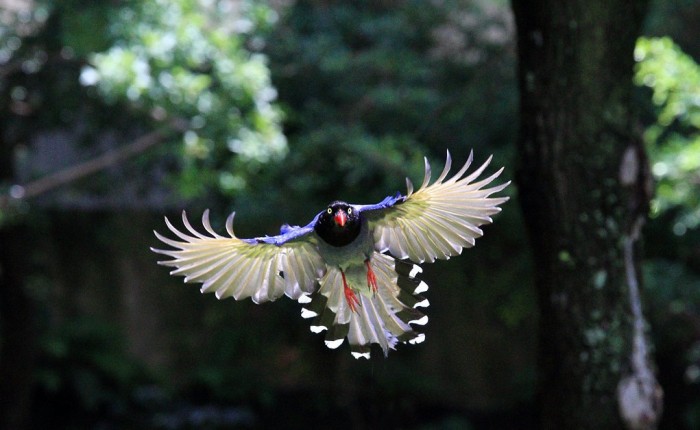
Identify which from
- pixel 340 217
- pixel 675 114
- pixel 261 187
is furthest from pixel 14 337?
pixel 340 217

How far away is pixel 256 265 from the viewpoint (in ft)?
8.27

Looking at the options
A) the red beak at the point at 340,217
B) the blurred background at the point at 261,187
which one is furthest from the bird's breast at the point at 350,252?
the blurred background at the point at 261,187

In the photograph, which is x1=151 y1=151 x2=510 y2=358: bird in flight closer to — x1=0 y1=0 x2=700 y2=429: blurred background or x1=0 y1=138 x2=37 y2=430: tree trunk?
x1=0 y1=0 x2=700 y2=429: blurred background

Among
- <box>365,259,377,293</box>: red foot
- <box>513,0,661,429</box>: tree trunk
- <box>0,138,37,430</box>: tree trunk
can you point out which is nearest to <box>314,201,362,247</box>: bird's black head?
<box>365,259,377,293</box>: red foot

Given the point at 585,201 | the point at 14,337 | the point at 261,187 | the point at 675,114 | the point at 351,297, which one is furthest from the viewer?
the point at 14,337

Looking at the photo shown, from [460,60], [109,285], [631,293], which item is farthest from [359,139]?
[109,285]

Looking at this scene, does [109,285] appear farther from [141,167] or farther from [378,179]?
[378,179]

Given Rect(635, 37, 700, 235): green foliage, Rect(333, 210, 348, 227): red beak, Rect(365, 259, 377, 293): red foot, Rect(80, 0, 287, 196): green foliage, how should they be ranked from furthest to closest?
1. Rect(80, 0, 287, 196): green foliage
2. Rect(635, 37, 700, 235): green foliage
3. Rect(365, 259, 377, 293): red foot
4. Rect(333, 210, 348, 227): red beak

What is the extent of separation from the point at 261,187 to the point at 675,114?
2.28 meters

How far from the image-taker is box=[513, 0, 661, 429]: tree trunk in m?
3.32

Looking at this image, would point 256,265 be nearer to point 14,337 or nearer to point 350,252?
point 350,252

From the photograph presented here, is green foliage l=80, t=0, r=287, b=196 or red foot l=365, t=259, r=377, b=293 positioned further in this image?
green foliage l=80, t=0, r=287, b=196

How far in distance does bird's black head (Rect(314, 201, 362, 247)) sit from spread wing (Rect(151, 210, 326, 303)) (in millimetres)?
72

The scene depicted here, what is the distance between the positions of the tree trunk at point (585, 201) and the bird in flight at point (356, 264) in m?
1.02
